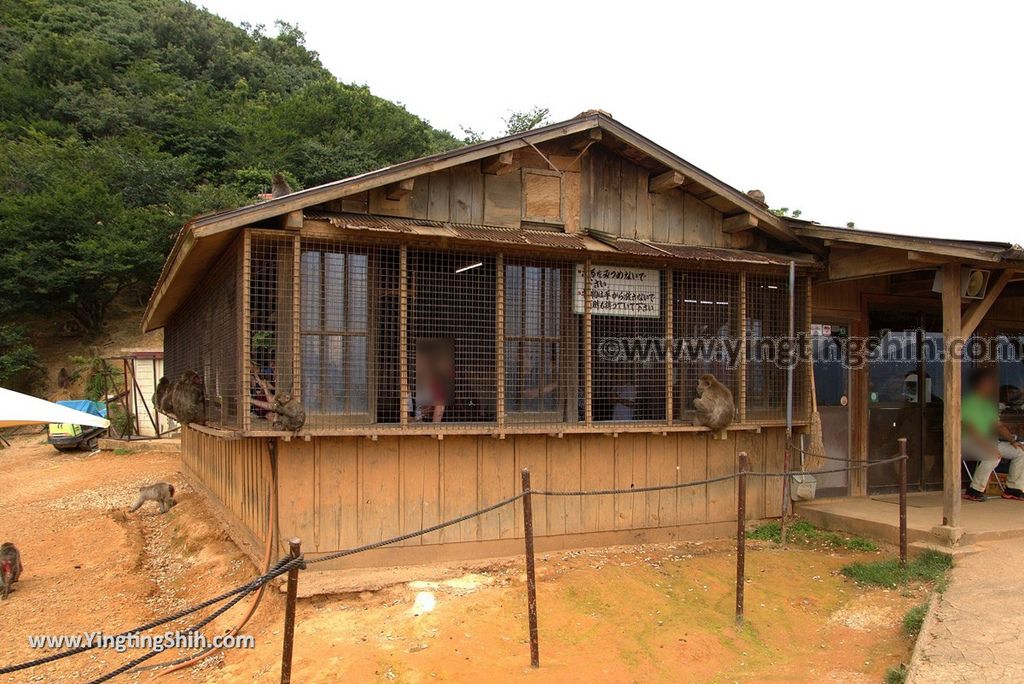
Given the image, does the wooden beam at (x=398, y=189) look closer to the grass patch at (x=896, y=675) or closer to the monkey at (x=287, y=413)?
the monkey at (x=287, y=413)

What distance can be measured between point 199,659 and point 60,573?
171 inches

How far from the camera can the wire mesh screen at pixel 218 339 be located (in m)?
6.11

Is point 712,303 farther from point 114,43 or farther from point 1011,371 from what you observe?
point 114,43

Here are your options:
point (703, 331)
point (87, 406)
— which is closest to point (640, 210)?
point (703, 331)

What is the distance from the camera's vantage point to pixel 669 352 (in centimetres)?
731

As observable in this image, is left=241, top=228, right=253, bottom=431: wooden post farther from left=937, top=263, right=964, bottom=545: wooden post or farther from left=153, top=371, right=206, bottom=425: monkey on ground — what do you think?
left=937, top=263, right=964, bottom=545: wooden post

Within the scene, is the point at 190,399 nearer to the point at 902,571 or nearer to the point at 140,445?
the point at 902,571

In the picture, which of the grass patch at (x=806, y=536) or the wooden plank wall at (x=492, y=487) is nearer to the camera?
the wooden plank wall at (x=492, y=487)

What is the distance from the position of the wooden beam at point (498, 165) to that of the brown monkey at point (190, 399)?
437cm

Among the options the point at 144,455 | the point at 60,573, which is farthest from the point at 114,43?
the point at 60,573

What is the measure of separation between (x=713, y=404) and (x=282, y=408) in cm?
449

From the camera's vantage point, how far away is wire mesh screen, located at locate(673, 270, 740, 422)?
7484 millimetres

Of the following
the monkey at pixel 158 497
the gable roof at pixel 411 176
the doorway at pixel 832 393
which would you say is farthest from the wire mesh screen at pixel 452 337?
the monkey at pixel 158 497

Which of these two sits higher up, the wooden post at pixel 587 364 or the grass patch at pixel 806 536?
the wooden post at pixel 587 364
